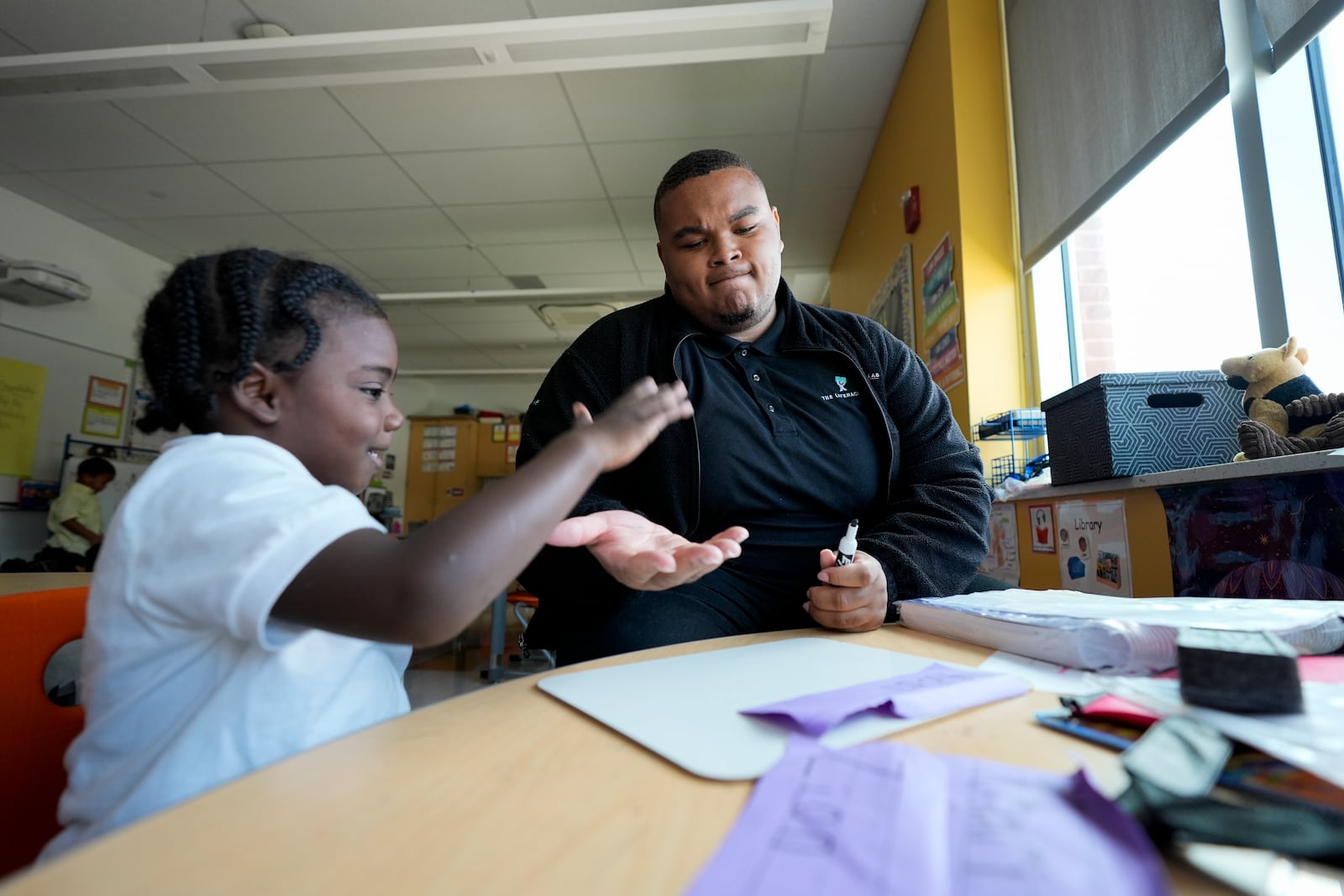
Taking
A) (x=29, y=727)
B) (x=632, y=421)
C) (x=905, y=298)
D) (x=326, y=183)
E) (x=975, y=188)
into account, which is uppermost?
(x=326, y=183)

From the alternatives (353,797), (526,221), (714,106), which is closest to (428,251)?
(526,221)

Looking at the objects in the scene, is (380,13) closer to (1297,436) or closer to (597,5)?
(597,5)

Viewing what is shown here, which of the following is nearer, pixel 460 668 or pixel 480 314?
pixel 460 668

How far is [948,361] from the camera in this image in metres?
2.83

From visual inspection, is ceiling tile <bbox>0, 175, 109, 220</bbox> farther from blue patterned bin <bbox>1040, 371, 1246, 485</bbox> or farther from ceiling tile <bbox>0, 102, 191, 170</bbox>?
blue patterned bin <bbox>1040, 371, 1246, 485</bbox>

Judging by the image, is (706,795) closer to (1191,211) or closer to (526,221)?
(1191,211)

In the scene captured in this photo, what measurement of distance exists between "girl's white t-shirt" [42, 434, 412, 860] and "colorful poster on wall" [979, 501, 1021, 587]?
2.10m

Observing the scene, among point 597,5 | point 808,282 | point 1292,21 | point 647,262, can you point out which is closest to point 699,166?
point 1292,21

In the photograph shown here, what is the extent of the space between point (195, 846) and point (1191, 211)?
2.31 m

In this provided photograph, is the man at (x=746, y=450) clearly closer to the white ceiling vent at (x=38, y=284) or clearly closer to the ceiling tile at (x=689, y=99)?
the ceiling tile at (x=689, y=99)

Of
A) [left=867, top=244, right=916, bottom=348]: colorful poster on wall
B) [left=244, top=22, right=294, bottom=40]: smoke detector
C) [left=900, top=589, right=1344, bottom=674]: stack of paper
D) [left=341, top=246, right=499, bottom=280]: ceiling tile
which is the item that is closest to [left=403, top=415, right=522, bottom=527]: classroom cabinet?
[left=341, top=246, right=499, bottom=280]: ceiling tile

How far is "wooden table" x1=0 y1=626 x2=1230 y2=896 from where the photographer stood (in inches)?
11.7

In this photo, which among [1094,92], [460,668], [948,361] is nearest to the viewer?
[1094,92]

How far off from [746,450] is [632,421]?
0.59 metres
